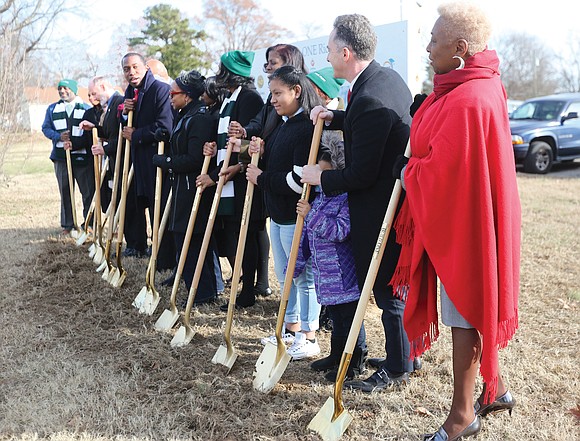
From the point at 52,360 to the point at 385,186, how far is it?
2.51m

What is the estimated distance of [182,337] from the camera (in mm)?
4527

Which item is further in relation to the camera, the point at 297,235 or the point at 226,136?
the point at 226,136

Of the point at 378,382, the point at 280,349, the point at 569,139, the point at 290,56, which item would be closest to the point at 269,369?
the point at 280,349

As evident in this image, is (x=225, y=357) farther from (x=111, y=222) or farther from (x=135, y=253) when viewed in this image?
(x=135, y=253)

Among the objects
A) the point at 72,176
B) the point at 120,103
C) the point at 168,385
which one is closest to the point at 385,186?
the point at 168,385

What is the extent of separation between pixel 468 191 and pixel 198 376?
6.93ft

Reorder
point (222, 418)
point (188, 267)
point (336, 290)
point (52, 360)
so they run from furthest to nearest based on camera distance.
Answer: point (188, 267), point (52, 360), point (336, 290), point (222, 418)

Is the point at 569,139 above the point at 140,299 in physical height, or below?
above

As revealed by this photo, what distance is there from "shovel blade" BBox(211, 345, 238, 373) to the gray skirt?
1616 millimetres

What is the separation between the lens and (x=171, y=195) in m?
5.52

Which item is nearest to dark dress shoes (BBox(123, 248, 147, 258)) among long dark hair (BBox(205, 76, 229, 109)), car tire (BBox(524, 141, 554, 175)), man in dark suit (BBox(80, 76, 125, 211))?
man in dark suit (BBox(80, 76, 125, 211))

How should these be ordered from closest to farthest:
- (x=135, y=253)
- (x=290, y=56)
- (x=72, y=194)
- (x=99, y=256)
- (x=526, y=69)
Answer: (x=290, y=56) < (x=99, y=256) < (x=135, y=253) < (x=72, y=194) < (x=526, y=69)

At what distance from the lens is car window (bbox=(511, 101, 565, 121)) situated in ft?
49.3

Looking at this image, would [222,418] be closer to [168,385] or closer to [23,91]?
[168,385]
